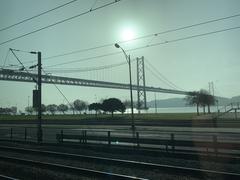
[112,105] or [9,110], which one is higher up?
[9,110]

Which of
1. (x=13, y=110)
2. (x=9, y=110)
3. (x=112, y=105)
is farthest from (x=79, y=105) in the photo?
(x=13, y=110)

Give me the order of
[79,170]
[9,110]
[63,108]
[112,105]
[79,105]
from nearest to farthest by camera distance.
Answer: [79,170] < [112,105] < [79,105] < [63,108] < [9,110]

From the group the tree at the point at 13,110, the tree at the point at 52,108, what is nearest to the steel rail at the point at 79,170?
the tree at the point at 52,108

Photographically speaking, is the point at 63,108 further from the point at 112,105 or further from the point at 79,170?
the point at 79,170

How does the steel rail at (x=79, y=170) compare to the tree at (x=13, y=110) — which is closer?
the steel rail at (x=79, y=170)

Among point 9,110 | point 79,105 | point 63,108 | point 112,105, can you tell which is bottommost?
point 112,105

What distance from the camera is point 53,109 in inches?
6147

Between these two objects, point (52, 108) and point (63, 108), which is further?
point (52, 108)

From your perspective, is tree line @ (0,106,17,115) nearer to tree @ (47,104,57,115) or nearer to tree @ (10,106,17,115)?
tree @ (10,106,17,115)

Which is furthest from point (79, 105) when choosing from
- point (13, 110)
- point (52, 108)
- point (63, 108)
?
point (13, 110)

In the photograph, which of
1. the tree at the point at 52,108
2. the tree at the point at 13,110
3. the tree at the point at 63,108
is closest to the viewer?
the tree at the point at 63,108

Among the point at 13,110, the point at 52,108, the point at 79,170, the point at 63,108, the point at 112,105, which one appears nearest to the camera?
the point at 79,170

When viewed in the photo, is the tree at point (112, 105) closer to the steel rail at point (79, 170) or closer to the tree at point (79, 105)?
the steel rail at point (79, 170)

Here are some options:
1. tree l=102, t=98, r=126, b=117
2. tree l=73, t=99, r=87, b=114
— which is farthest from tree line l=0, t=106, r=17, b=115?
tree l=102, t=98, r=126, b=117
